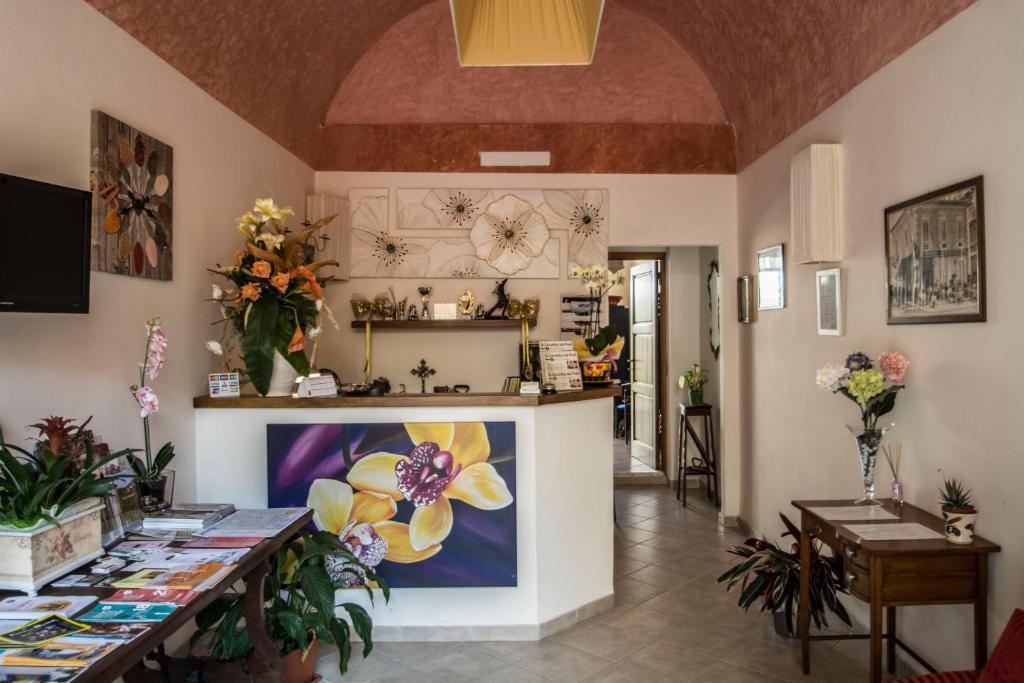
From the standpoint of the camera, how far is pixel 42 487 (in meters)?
1.90

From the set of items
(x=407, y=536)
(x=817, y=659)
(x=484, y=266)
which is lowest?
(x=817, y=659)

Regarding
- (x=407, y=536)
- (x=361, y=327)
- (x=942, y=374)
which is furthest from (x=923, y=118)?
(x=361, y=327)

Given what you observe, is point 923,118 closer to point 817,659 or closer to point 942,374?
point 942,374

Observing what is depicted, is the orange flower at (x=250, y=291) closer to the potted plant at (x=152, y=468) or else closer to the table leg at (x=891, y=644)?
the potted plant at (x=152, y=468)

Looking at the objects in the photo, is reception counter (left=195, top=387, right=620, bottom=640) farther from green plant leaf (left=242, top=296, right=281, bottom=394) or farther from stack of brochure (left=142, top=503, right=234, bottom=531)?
stack of brochure (left=142, top=503, right=234, bottom=531)

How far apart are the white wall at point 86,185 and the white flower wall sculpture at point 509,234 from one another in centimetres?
205

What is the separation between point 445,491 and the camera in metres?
3.44

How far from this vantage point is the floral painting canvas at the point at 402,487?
343 centimetres

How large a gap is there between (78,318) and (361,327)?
290 cm

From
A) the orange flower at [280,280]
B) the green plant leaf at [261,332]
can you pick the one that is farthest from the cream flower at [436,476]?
the orange flower at [280,280]

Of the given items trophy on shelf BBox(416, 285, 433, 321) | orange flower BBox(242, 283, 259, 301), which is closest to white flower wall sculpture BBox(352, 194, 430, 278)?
trophy on shelf BBox(416, 285, 433, 321)

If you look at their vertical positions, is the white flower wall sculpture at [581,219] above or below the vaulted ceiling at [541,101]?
below

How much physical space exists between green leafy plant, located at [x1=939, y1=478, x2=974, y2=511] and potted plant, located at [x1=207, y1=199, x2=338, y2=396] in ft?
9.22

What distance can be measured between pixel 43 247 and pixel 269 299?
117 centimetres
